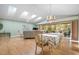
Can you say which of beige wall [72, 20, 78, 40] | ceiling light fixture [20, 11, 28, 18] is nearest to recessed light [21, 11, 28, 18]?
ceiling light fixture [20, 11, 28, 18]

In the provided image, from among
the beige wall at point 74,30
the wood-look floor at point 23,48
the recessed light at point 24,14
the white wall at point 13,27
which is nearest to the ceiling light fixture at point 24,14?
the recessed light at point 24,14

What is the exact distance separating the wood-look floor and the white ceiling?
23.6 inches

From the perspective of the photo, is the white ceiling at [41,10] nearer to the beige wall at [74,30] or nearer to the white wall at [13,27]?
the white wall at [13,27]

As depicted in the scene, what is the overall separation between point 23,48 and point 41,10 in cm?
114

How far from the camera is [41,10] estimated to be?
3.26m

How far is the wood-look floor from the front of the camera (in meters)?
3.23

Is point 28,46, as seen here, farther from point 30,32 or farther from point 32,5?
point 32,5

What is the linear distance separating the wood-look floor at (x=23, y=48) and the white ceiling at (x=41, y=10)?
23.6 inches

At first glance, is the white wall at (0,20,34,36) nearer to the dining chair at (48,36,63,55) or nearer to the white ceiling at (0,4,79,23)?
the white ceiling at (0,4,79,23)

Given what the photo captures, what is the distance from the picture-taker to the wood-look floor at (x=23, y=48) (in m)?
3.23

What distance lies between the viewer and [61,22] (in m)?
3.33
